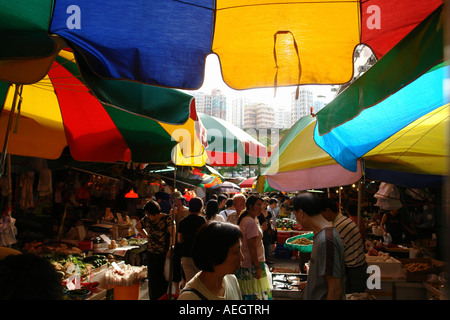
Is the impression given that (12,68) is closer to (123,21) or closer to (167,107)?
(123,21)

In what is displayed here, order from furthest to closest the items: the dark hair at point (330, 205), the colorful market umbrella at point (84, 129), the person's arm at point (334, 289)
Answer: the dark hair at point (330, 205), the colorful market umbrella at point (84, 129), the person's arm at point (334, 289)

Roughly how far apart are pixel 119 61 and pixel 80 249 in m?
6.28

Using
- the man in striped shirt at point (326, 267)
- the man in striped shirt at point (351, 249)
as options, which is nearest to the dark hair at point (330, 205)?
the man in striped shirt at point (351, 249)

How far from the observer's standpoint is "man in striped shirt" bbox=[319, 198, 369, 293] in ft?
14.1

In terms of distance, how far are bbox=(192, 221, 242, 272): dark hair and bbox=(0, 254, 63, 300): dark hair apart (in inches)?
35.2

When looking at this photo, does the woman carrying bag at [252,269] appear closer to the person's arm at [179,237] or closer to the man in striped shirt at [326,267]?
the person's arm at [179,237]

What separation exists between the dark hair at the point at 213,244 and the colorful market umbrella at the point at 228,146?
105 inches

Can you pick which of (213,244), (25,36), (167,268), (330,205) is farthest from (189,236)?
(25,36)

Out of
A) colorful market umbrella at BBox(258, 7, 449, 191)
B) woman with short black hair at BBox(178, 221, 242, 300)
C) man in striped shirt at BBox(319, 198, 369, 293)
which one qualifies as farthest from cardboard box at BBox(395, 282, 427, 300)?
woman with short black hair at BBox(178, 221, 242, 300)

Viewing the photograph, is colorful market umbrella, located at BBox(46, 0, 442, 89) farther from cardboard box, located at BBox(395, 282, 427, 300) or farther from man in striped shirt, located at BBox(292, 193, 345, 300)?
cardboard box, located at BBox(395, 282, 427, 300)

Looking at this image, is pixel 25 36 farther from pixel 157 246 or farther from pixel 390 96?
pixel 157 246

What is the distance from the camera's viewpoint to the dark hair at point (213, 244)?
2.03 meters

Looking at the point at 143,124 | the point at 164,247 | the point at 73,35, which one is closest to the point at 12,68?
the point at 73,35

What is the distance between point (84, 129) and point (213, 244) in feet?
8.74
